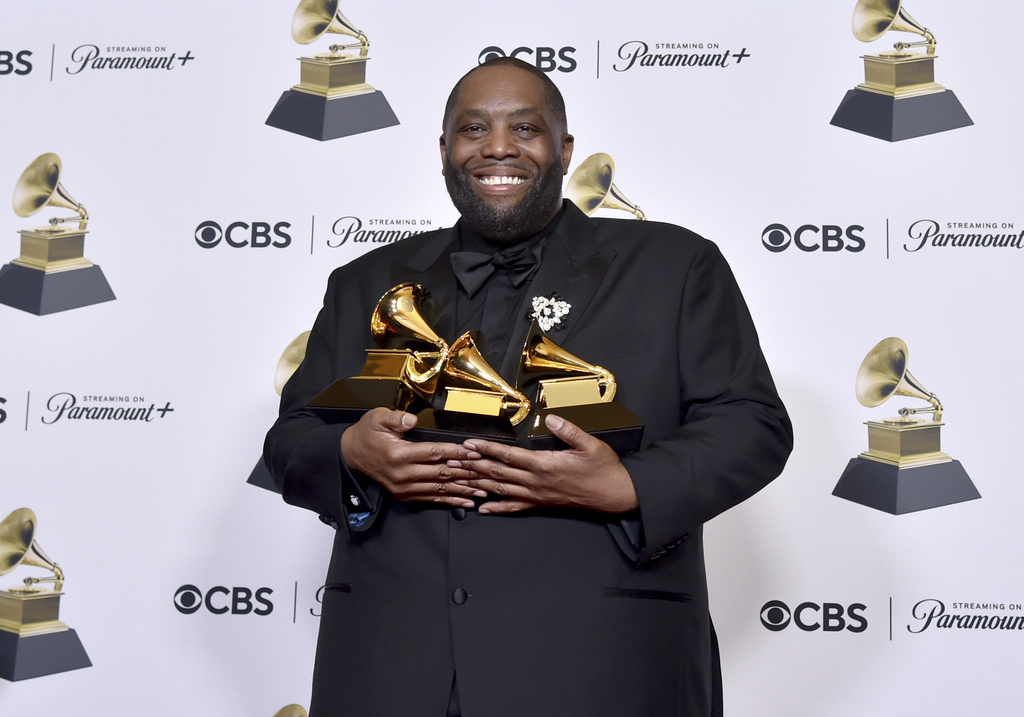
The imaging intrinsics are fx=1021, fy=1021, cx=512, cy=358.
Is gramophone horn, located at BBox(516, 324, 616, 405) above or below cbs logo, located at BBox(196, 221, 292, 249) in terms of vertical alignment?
below

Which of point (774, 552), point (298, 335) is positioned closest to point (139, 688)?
point (298, 335)

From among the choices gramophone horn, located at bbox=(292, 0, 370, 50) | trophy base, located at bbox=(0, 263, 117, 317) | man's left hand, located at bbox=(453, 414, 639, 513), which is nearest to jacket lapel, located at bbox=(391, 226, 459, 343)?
man's left hand, located at bbox=(453, 414, 639, 513)

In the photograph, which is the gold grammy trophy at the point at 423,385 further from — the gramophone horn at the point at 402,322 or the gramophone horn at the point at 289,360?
the gramophone horn at the point at 289,360

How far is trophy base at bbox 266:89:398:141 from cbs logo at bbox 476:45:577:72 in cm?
34

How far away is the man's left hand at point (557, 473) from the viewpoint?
1.48 metres

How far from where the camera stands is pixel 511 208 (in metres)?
1.92

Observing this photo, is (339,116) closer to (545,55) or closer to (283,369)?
(545,55)

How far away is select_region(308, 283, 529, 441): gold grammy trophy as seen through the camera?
155 centimetres

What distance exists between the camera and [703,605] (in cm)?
177

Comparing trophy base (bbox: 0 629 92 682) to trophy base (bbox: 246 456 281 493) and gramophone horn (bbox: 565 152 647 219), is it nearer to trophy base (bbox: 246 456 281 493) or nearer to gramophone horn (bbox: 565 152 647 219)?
trophy base (bbox: 246 456 281 493)

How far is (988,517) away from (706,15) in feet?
5.41

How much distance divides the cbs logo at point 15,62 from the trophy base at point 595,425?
2.50 meters

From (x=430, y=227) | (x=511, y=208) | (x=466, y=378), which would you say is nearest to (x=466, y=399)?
(x=466, y=378)

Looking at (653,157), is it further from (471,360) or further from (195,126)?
(471,360)
